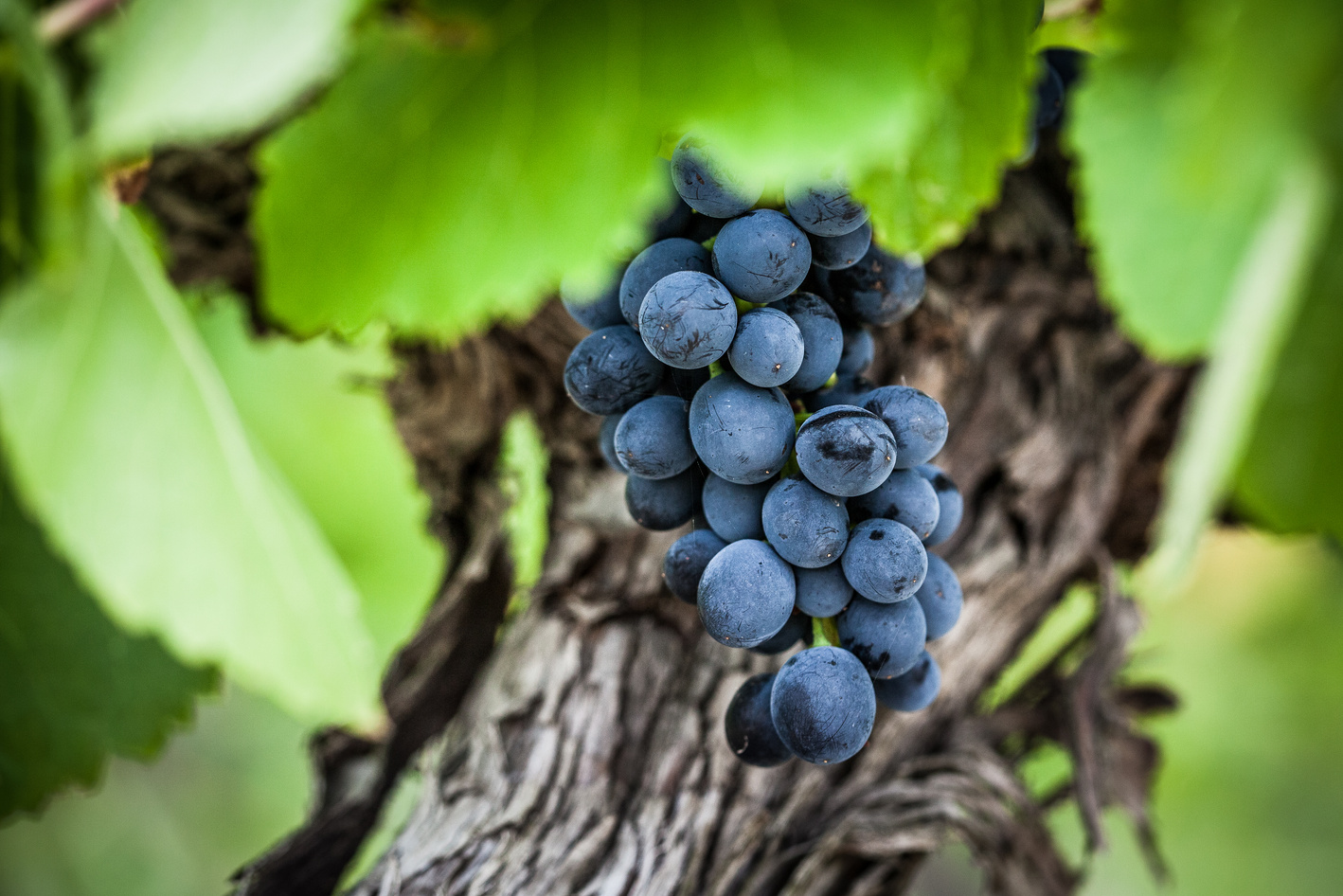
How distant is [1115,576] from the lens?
76 cm

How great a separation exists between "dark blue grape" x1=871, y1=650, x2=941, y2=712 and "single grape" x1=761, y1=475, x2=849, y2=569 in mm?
94

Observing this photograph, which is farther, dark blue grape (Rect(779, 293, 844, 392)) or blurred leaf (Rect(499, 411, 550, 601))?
blurred leaf (Rect(499, 411, 550, 601))

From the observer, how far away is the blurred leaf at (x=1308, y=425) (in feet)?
1.42

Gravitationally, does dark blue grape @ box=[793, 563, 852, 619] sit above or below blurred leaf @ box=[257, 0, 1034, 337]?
below

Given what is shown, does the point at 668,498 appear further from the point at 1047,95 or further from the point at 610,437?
the point at 1047,95

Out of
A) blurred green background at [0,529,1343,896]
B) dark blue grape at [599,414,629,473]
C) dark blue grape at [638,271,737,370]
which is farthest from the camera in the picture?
blurred green background at [0,529,1343,896]

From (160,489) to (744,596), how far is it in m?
0.28

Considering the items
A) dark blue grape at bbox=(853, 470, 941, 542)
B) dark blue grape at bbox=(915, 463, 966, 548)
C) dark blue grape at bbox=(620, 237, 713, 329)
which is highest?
dark blue grape at bbox=(620, 237, 713, 329)

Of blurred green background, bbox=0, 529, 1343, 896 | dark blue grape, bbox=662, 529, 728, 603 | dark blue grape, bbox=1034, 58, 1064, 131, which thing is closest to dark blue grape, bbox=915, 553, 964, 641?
dark blue grape, bbox=662, 529, 728, 603

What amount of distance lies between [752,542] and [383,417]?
0.67 meters

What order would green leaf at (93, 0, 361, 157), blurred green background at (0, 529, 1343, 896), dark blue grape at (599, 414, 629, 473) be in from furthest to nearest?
blurred green background at (0, 529, 1343, 896)
dark blue grape at (599, 414, 629, 473)
green leaf at (93, 0, 361, 157)

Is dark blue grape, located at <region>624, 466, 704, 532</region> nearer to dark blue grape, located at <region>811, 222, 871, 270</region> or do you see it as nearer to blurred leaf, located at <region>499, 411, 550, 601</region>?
dark blue grape, located at <region>811, 222, 871, 270</region>

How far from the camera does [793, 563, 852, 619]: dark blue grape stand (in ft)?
1.36

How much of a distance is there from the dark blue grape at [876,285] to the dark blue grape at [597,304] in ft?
0.37
